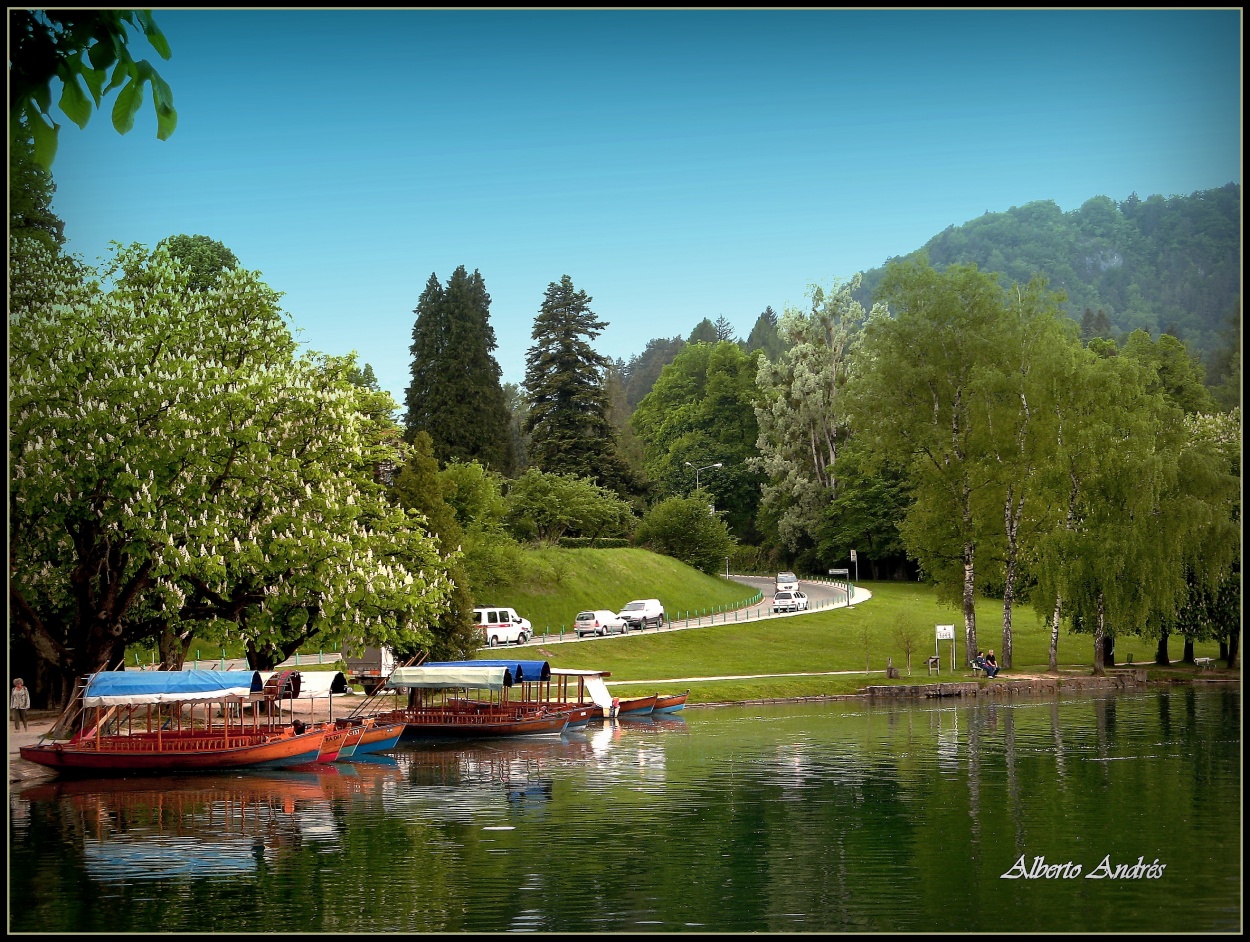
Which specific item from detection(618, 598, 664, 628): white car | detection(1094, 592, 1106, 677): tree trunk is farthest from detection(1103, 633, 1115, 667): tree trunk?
detection(618, 598, 664, 628): white car

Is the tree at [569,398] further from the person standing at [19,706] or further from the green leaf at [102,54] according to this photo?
the green leaf at [102,54]

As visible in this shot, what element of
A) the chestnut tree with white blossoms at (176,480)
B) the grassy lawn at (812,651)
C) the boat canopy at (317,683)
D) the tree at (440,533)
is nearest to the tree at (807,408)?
the grassy lawn at (812,651)

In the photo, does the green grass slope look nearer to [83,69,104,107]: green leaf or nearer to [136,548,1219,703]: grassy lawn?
[136,548,1219,703]: grassy lawn

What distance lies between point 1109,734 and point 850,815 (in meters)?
17.7

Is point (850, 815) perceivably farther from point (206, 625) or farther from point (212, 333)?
point (212, 333)

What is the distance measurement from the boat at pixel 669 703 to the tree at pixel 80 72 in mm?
44092

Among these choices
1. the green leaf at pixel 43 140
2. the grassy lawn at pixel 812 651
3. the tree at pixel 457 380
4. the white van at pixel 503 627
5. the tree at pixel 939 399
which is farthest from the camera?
the tree at pixel 457 380

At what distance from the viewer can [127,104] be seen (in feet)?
28.0

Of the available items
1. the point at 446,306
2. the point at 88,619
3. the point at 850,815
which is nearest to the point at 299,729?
the point at 88,619

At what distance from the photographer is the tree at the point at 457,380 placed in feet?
305

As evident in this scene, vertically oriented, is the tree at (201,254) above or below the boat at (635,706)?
above

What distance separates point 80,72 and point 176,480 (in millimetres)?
28187

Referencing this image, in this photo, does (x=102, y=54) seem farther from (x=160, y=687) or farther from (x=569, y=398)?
(x=569, y=398)

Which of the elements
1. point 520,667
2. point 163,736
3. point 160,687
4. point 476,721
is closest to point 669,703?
point 520,667
